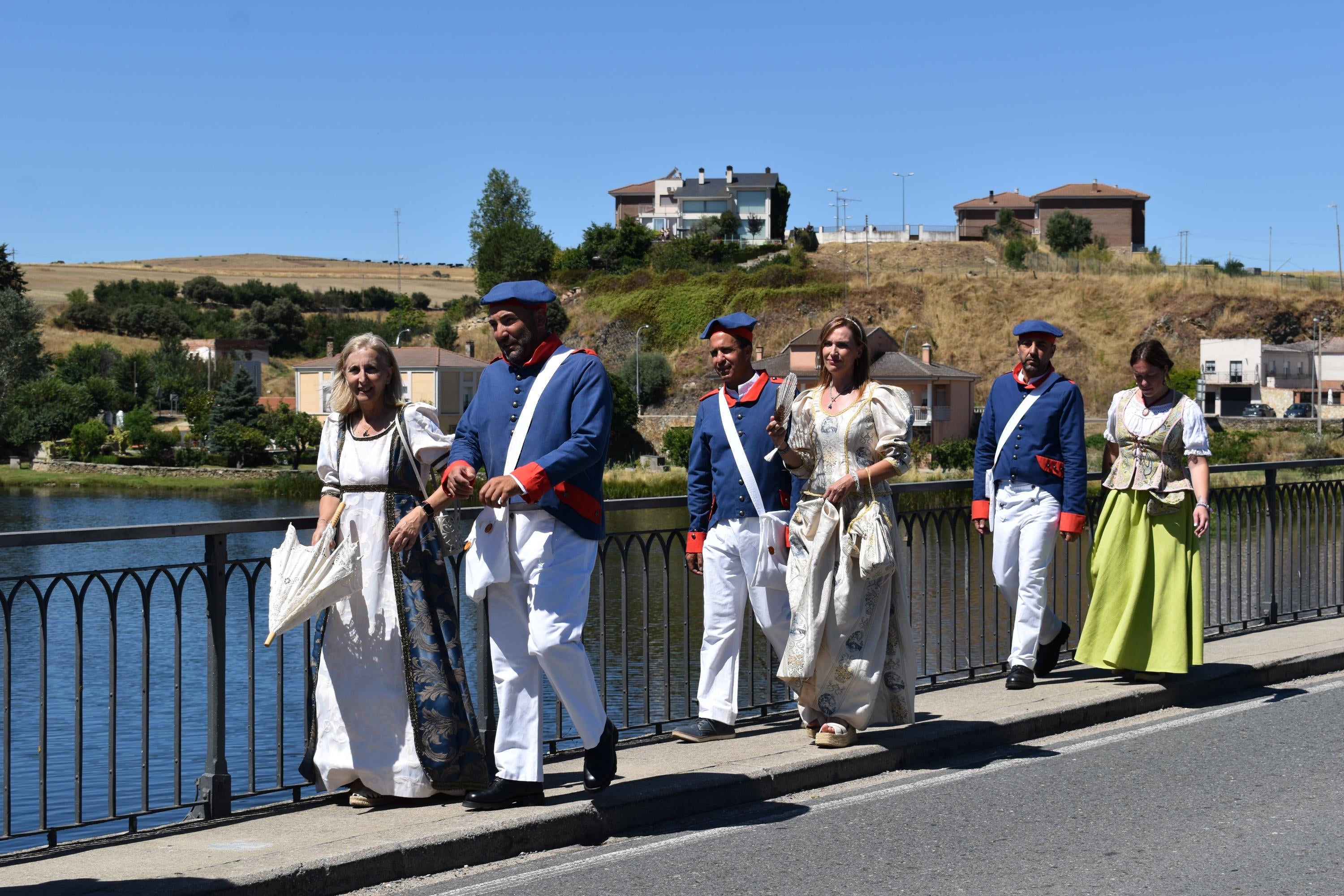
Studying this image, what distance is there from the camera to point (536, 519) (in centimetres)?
522

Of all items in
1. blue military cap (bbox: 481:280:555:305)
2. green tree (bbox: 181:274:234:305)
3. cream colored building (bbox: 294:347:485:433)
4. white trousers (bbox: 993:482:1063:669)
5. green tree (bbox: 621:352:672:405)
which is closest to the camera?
blue military cap (bbox: 481:280:555:305)

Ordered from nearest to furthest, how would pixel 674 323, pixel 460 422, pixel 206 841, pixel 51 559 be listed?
pixel 206 841 < pixel 460 422 < pixel 51 559 < pixel 674 323

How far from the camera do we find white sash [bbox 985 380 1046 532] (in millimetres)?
7934

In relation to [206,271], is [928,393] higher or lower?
lower

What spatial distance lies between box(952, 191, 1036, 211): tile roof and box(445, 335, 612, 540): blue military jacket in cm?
14329

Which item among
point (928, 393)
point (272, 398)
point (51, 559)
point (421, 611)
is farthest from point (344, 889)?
point (272, 398)

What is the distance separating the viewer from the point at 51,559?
32.2m

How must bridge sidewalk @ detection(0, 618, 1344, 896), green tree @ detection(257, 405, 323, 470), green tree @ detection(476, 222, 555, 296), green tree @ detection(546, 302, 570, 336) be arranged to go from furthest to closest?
green tree @ detection(476, 222, 555, 296) < green tree @ detection(546, 302, 570, 336) < green tree @ detection(257, 405, 323, 470) < bridge sidewalk @ detection(0, 618, 1344, 896)

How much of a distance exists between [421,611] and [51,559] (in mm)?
29893

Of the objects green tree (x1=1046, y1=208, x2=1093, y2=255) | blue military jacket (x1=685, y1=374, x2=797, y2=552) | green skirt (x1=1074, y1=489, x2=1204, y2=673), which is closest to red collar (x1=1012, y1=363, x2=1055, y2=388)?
green skirt (x1=1074, y1=489, x2=1204, y2=673)

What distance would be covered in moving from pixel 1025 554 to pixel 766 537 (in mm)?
1913

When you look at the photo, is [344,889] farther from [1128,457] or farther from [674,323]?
[674,323]

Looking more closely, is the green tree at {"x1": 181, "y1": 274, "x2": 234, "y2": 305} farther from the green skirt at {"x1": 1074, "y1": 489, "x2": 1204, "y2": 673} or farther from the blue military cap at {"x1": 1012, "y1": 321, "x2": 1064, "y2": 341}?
the green skirt at {"x1": 1074, "y1": 489, "x2": 1204, "y2": 673}

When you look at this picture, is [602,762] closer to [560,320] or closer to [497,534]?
[497,534]
